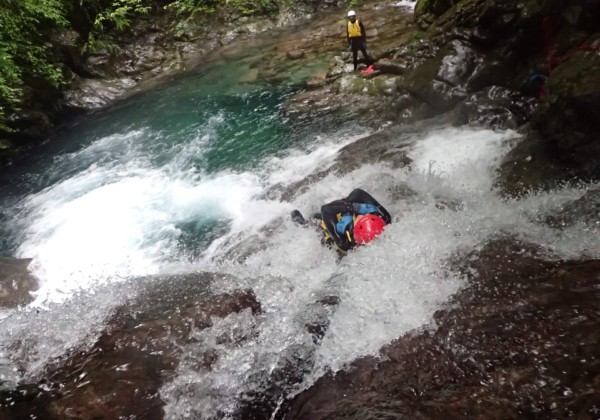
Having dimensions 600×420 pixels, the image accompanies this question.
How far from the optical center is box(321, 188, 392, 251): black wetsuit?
475cm

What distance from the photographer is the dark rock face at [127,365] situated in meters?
3.11

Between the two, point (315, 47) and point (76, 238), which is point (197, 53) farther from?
point (76, 238)

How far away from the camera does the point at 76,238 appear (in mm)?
8148

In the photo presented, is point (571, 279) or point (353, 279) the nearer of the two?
point (571, 279)

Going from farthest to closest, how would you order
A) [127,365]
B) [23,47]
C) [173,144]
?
1. [23,47]
2. [173,144]
3. [127,365]

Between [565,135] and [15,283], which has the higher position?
[565,135]

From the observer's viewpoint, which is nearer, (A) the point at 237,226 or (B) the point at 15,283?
(B) the point at 15,283

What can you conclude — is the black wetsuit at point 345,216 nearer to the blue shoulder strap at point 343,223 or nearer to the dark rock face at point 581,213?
A: the blue shoulder strap at point 343,223

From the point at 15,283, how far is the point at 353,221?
5595 millimetres

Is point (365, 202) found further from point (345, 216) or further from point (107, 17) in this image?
point (107, 17)

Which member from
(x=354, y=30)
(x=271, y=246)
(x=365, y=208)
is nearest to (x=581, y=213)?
(x=365, y=208)

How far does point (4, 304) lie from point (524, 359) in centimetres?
670

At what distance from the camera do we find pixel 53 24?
15.3m

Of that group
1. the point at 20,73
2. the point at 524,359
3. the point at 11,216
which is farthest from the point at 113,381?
the point at 20,73
